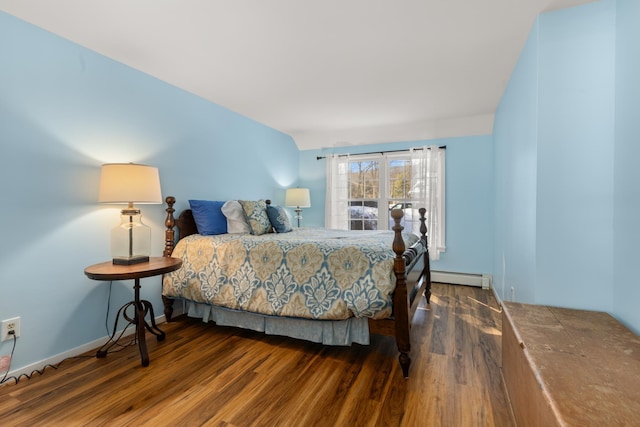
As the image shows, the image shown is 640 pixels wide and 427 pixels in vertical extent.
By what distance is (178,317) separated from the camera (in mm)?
2900

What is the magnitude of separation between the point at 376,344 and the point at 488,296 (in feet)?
6.44

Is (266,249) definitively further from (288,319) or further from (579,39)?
(579,39)

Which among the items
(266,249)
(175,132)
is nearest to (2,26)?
(175,132)

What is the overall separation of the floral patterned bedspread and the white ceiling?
148 cm

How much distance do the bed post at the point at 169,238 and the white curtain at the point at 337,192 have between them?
2.51 m

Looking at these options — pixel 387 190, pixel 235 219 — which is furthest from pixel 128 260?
pixel 387 190

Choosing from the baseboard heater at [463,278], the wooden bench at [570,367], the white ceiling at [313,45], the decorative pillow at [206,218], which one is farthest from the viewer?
the baseboard heater at [463,278]

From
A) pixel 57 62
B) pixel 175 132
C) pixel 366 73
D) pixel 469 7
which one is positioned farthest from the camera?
pixel 175 132

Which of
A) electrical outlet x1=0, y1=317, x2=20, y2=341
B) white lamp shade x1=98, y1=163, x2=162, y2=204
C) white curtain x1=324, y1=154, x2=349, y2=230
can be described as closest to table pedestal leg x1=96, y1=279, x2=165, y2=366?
electrical outlet x1=0, y1=317, x2=20, y2=341

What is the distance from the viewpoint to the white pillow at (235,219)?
3.02m

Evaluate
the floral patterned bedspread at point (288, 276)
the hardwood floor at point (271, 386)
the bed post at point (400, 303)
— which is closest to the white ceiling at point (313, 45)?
the bed post at point (400, 303)

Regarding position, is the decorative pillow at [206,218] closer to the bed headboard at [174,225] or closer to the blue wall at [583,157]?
the bed headboard at [174,225]

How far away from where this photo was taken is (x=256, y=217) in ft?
9.93

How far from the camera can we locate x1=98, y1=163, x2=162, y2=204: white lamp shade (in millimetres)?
2059
